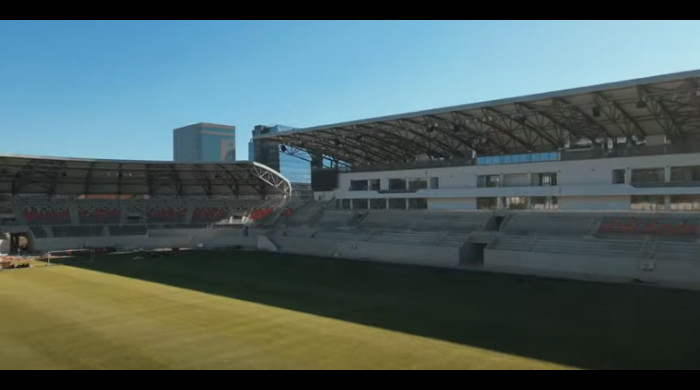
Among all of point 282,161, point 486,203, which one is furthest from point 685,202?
point 282,161

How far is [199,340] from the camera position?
42.9 feet

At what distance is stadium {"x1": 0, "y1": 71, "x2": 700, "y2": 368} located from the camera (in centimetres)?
1750

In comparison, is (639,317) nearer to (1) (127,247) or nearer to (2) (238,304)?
(2) (238,304)

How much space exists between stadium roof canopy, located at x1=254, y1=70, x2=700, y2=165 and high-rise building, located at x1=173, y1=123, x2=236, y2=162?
134170 millimetres

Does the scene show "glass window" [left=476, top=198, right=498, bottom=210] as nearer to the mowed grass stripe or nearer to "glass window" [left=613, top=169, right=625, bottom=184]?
"glass window" [left=613, top=169, right=625, bottom=184]

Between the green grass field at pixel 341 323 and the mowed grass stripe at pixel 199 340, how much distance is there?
0.05m

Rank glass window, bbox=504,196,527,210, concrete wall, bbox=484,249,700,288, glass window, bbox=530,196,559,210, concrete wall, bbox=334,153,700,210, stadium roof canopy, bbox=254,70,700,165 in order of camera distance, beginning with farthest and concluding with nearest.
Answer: glass window, bbox=504,196,527,210 < glass window, bbox=530,196,559,210 < concrete wall, bbox=334,153,700,210 < stadium roof canopy, bbox=254,70,700,165 < concrete wall, bbox=484,249,700,288

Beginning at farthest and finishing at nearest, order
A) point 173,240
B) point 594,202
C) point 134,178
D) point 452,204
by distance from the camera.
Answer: point 134,178 → point 173,240 → point 452,204 → point 594,202

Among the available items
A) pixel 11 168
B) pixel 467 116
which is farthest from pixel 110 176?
pixel 467 116

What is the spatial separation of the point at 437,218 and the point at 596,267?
56.6 ft

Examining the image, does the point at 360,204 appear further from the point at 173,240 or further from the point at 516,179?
the point at 173,240

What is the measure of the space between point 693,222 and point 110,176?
55.6 metres

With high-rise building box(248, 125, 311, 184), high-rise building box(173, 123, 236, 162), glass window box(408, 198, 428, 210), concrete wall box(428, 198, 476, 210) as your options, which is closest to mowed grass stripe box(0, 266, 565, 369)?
concrete wall box(428, 198, 476, 210)

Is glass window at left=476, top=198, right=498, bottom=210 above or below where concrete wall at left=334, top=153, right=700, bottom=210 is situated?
below
